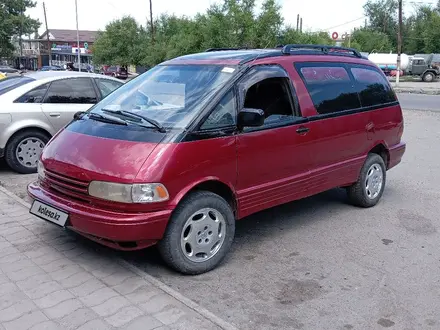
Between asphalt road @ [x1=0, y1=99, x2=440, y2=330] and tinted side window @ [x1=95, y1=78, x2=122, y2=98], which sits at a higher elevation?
tinted side window @ [x1=95, y1=78, x2=122, y2=98]

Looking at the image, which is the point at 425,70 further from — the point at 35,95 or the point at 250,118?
the point at 250,118

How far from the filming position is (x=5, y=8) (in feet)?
183

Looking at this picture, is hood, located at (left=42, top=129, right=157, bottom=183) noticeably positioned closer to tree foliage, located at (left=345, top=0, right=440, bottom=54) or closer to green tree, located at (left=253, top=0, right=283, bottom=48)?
green tree, located at (left=253, top=0, right=283, bottom=48)

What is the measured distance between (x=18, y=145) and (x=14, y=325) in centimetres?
472

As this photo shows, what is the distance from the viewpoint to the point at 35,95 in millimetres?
7566

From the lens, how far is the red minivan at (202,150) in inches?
149

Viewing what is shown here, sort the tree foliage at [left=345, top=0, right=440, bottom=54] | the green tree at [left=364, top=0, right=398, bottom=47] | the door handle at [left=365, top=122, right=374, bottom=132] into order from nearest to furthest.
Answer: the door handle at [left=365, top=122, right=374, bottom=132], the tree foliage at [left=345, top=0, right=440, bottom=54], the green tree at [left=364, top=0, right=398, bottom=47]

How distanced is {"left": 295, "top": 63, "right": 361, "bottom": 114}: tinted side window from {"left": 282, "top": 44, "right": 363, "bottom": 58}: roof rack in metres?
0.17

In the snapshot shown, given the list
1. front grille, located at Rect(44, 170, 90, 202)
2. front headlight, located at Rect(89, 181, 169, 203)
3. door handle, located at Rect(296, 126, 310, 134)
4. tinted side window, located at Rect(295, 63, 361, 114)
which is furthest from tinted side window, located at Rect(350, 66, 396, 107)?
front grille, located at Rect(44, 170, 90, 202)

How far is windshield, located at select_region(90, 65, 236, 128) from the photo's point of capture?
4258mm

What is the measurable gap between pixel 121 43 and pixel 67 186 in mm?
47948

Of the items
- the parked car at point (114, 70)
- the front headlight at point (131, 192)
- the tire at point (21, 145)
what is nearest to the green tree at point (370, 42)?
the parked car at point (114, 70)

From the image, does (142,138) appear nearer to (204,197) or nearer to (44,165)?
(204,197)

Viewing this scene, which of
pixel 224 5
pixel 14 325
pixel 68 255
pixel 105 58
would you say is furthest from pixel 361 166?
pixel 105 58
